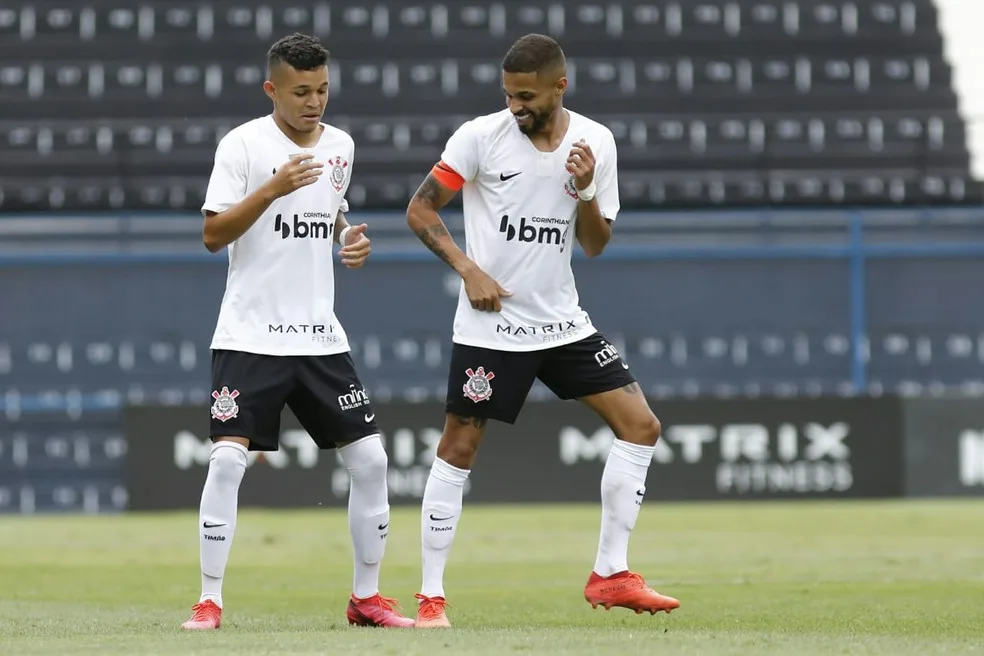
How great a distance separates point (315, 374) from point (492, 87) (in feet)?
42.2

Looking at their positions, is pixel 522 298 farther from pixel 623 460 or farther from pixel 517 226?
pixel 623 460

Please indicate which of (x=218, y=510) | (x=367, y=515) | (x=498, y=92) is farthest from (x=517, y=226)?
(x=498, y=92)

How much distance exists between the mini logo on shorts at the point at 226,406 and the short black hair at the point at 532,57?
4.15ft

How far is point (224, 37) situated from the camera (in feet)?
60.3

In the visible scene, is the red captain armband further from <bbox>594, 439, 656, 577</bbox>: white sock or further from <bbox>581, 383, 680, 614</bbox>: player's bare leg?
<bbox>594, 439, 656, 577</bbox>: white sock

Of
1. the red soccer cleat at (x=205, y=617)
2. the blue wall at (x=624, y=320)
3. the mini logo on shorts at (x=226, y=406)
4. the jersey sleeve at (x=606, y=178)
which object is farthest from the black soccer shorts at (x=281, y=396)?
the blue wall at (x=624, y=320)

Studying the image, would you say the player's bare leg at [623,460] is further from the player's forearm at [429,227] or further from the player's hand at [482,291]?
the player's forearm at [429,227]

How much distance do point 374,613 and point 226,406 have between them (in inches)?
31.3

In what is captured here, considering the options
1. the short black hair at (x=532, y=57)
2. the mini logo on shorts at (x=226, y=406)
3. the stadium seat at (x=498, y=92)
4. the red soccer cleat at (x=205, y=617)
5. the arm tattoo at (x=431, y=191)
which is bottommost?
the red soccer cleat at (x=205, y=617)

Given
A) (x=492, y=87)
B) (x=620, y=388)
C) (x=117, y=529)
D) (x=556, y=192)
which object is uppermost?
(x=492, y=87)

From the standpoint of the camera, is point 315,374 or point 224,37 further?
point 224,37

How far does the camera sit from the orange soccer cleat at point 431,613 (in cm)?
521

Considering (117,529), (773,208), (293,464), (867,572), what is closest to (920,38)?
(773,208)

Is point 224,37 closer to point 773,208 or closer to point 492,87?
point 492,87
